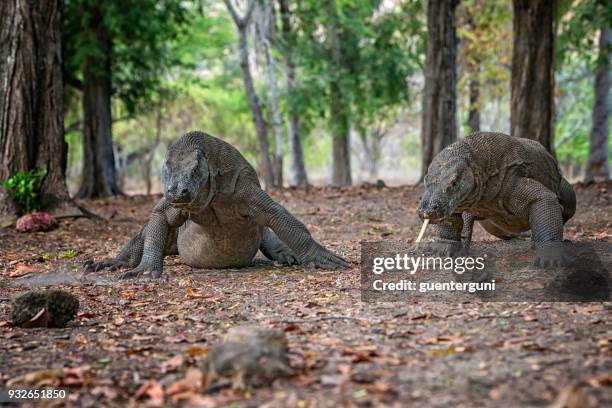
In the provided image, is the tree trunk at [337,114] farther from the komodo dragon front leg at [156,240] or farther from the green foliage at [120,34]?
the komodo dragon front leg at [156,240]

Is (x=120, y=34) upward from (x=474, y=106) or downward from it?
upward

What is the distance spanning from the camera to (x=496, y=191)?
4.38 metres

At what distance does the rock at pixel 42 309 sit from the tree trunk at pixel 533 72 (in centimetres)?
696

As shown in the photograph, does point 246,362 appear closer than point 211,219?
Yes

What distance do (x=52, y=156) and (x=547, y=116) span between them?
617 cm

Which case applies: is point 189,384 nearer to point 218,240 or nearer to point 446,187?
point 446,187

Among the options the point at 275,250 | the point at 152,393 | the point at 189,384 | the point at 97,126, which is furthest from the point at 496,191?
the point at 97,126

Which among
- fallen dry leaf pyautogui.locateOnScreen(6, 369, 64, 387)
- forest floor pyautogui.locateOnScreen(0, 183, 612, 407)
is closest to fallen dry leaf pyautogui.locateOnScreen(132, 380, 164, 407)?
forest floor pyautogui.locateOnScreen(0, 183, 612, 407)

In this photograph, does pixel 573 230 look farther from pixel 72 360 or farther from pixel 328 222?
pixel 72 360

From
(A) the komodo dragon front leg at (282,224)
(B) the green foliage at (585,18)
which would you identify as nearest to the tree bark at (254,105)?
(B) the green foliage at (585,18)

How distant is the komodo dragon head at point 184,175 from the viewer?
4.23 m

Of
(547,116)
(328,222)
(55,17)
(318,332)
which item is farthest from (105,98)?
(318,332)

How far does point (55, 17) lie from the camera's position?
802 centimetres

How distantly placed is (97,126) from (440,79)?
677cm
